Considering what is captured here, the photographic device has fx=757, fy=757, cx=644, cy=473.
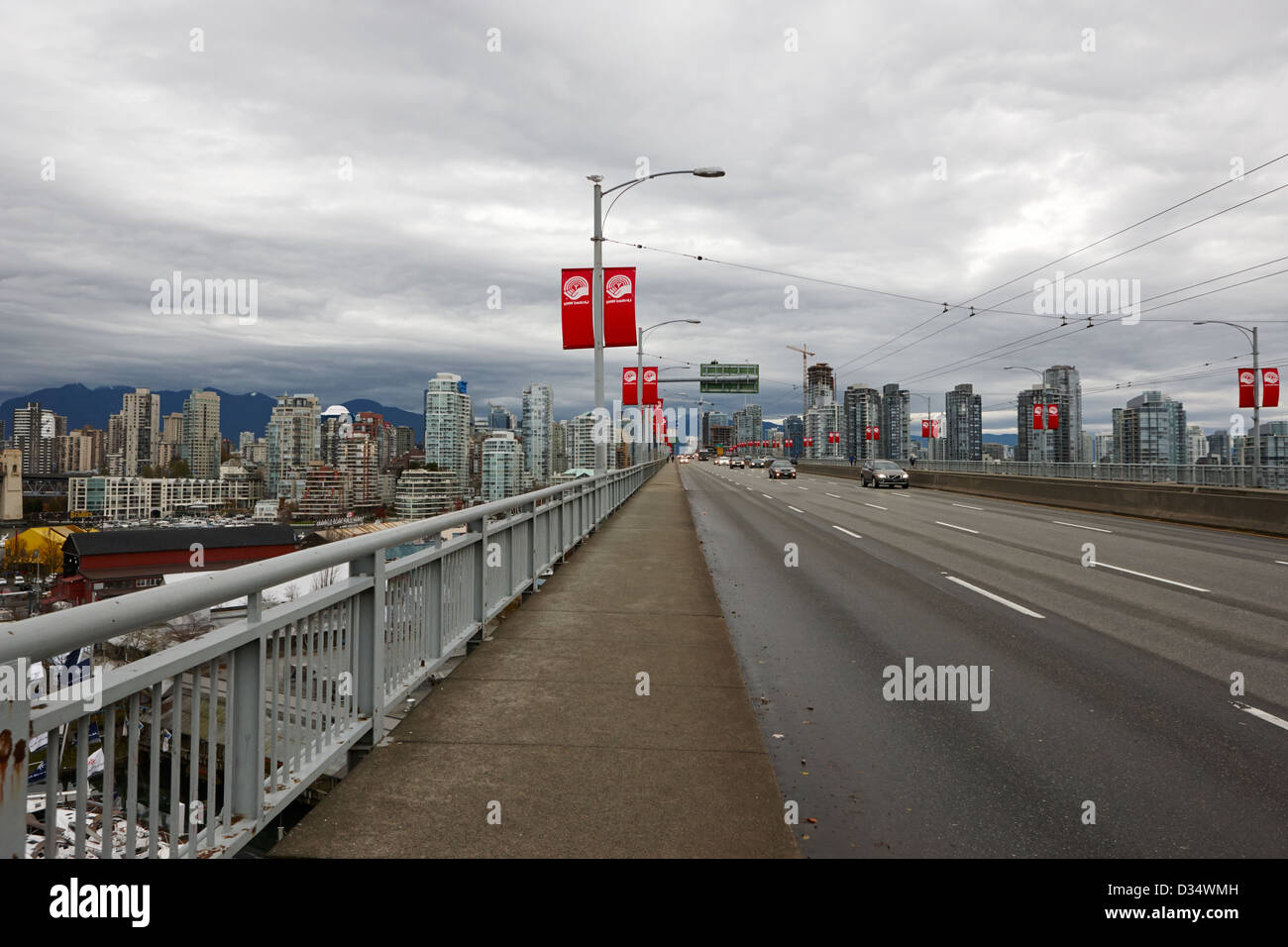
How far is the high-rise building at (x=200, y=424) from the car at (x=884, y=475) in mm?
33289

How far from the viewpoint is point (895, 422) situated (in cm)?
15475

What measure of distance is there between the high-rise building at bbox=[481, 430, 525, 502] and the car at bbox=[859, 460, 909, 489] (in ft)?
98.0

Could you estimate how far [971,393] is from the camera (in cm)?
12356

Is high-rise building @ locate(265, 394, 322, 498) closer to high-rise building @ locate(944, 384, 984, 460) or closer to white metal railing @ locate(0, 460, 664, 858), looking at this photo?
white metal railing @ locate(0, 460, 664, 858)

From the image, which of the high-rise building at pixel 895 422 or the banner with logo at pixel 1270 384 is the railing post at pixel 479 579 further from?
the high-rise building at pixel 895 422

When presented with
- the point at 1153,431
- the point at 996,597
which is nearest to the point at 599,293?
the point at 996,597

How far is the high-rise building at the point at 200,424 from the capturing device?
19598 mm

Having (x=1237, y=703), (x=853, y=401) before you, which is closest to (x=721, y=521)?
(x=1237, y=703)

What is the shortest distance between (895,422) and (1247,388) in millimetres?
125767

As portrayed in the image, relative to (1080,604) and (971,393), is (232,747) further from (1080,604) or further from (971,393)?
(971,393)

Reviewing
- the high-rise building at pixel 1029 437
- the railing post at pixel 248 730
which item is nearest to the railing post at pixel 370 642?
the railing post at pixel 248 730

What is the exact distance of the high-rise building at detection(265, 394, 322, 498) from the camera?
11148 millimetres

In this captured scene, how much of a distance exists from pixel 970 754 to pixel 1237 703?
8.30 feet

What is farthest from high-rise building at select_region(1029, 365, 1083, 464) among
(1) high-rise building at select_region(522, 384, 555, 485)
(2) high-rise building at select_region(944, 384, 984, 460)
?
(1) high-rise building at select_region(522, 384, 555, 485)
